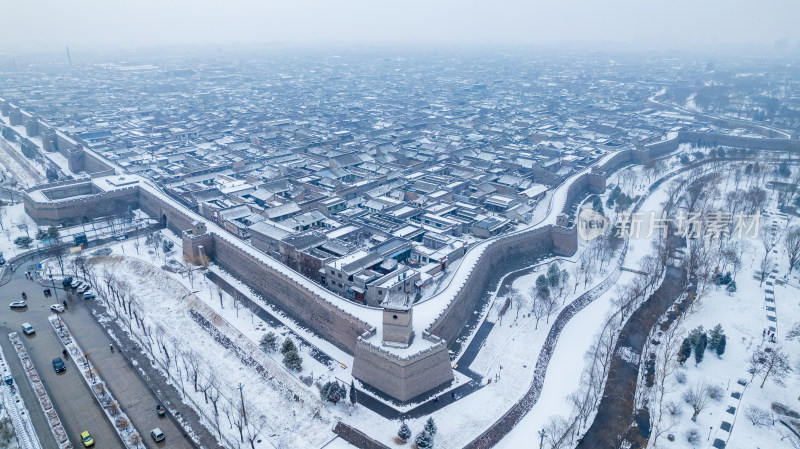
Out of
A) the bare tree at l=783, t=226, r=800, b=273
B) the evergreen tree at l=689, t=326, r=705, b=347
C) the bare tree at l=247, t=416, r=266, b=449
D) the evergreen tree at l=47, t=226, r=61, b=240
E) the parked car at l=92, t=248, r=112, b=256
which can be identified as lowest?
the bare tree at l=247, t=416, r=266, b=449

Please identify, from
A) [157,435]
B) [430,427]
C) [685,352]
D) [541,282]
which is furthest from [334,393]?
[685,352]

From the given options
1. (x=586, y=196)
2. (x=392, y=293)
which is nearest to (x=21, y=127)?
(x=392, y=293)

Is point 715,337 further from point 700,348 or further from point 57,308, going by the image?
point 57,308

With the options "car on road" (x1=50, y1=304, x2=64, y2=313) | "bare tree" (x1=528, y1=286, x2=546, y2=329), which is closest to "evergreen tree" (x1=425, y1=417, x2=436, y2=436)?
"bare tree" (x1=528, y1=286, x2=546, y2=329)

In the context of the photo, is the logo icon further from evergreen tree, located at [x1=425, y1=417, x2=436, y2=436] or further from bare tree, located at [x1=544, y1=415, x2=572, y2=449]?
evergreen tree, located at [x1=425, y1=417, x2=436, y2=436]

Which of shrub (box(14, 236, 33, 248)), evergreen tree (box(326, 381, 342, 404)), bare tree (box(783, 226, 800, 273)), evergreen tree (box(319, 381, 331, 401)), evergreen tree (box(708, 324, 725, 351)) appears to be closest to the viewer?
evergreen tree (box(326, 381, 342, 404))

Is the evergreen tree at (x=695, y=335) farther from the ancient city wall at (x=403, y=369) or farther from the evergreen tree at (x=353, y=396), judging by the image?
the evergreen tree at (x=353, y=396)
